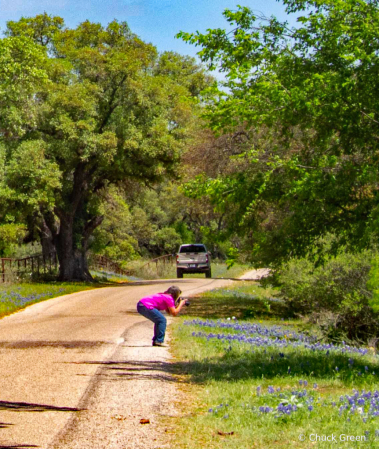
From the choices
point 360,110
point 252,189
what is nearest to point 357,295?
point 252,189

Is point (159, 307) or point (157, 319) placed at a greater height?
point (159, 307)

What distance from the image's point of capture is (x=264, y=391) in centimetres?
823

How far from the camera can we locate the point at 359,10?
31.9 feet

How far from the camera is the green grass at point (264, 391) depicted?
6.11 meters

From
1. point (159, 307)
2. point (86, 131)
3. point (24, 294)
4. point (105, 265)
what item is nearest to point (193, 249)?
point (105, 265)

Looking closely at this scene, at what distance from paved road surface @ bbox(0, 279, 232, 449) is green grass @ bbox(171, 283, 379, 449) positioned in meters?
0.40

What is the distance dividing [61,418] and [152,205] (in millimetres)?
57392

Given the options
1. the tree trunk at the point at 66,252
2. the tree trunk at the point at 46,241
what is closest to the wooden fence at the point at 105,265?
the tree trunk at the point at 46,241

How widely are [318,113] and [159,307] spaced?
4803 mm

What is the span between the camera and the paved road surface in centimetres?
633

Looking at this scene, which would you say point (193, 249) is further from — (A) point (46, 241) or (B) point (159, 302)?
(B) point (159, 302)

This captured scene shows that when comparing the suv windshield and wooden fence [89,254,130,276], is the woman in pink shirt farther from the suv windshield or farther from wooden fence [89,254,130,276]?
Answer: wooden fence [89,254,130,276]

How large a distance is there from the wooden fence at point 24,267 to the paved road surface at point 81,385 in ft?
37.2

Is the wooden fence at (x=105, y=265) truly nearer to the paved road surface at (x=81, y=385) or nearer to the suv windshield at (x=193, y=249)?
the suv windshield at (x=193, y=249)
